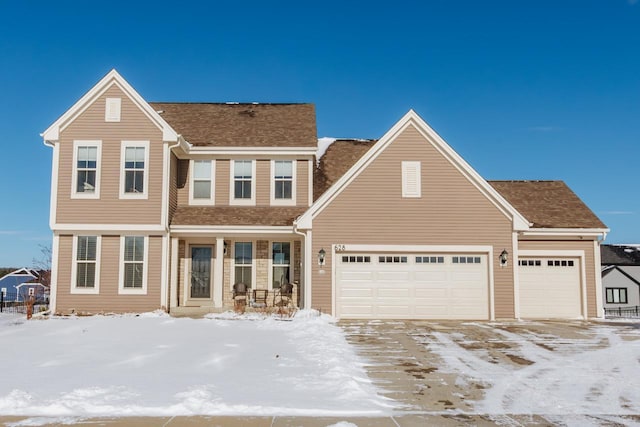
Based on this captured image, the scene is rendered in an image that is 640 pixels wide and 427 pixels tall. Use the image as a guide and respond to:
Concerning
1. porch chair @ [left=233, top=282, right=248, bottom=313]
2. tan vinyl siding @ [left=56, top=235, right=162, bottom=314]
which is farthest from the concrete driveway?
tan vinyl siding @ [left=56, top=235, right=162, bottom=314]

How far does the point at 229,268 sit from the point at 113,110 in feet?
21.8

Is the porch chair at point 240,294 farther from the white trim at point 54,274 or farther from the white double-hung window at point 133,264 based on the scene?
the white trim at point 54,274

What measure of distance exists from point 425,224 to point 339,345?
695cm

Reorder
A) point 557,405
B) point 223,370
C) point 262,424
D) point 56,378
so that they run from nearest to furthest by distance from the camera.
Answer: point 262,424
point 557,405
point 56,378
point 223,370

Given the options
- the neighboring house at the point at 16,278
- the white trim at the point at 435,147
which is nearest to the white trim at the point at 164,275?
the white trim at the point at 435,147

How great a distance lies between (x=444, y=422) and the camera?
6.62 meters

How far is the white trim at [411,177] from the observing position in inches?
703

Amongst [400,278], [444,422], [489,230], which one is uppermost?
[489,230]

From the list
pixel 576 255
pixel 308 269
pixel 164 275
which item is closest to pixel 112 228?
pixel 164 275

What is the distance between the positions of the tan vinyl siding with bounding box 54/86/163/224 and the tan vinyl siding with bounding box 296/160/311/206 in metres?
4.85

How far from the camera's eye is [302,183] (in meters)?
20.2

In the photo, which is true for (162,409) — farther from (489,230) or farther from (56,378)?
(489,230)

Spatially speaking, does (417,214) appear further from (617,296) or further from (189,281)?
(617,296)

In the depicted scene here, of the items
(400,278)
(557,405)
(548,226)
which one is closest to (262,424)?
(557,405)
